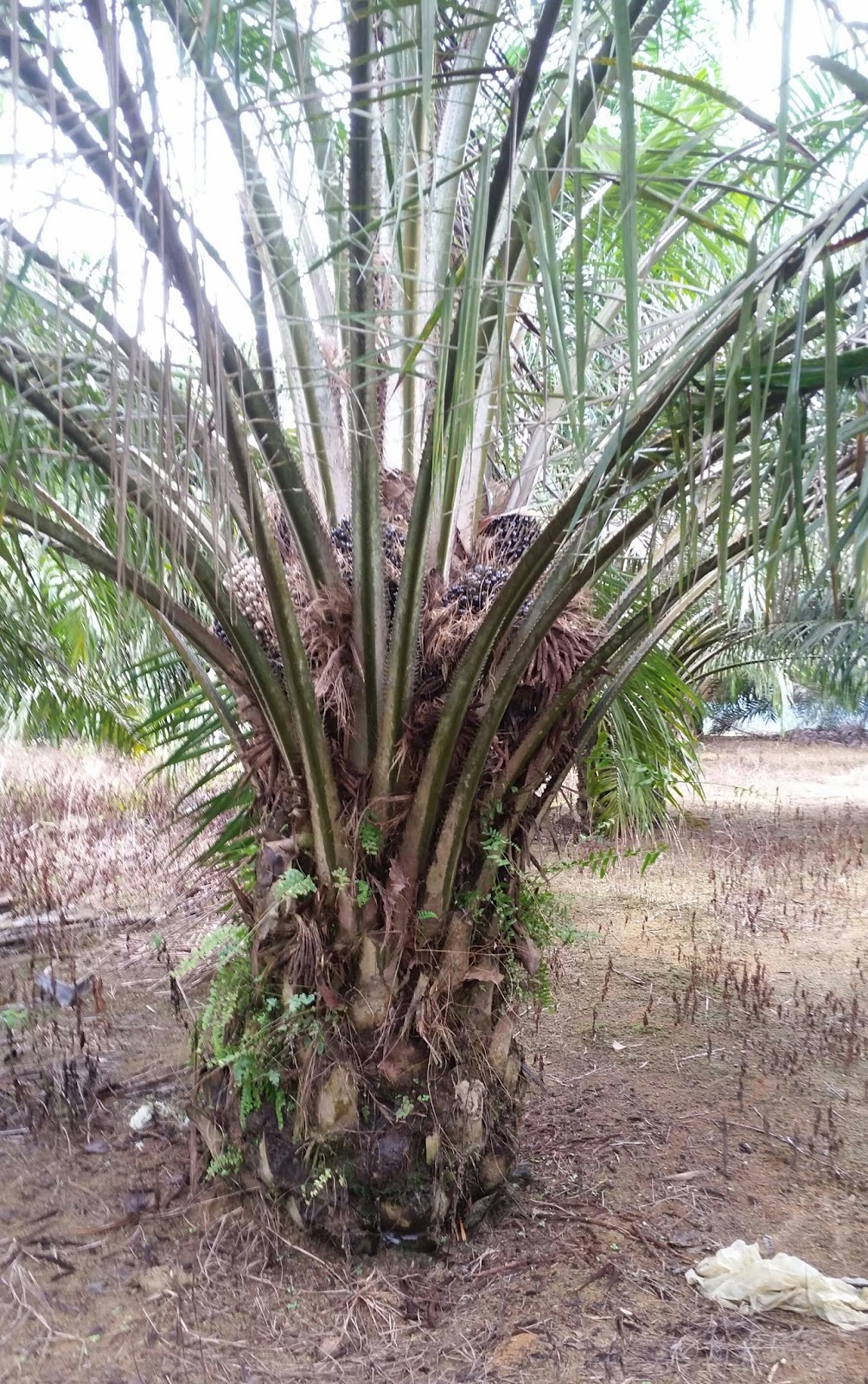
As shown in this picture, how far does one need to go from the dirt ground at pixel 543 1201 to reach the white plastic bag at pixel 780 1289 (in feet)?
0.11

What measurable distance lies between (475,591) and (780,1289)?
1.62 meters

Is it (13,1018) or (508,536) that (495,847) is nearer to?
(508,536)

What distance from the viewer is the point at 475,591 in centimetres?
220

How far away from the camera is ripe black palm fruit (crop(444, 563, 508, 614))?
2197 millimetres

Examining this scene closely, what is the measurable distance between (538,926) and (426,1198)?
0.68 metres

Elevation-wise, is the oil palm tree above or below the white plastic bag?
above

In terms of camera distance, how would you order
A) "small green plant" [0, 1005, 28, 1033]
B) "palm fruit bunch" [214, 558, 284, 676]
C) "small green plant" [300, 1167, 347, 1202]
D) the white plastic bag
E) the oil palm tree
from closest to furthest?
the oil palm tree, the white plastic bag, "small green plant" [300, 1167, 347, 1202], "palm fruit bunch" [214, 558, 284, 676], "small green plant" [0, 1005, 28, 1033]

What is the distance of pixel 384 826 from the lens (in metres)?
2.13

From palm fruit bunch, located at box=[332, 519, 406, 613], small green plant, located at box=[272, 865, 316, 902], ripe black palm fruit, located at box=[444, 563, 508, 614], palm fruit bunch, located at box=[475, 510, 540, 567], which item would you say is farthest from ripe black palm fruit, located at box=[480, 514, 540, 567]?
small green plant, located at box=[272, 865, 316, 902]

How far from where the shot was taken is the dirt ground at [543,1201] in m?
1.86

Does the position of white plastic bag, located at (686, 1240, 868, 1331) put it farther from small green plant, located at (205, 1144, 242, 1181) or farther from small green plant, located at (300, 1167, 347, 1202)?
small green plant, located at (205, 1144, 242, 1181)

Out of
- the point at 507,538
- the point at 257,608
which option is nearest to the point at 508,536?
the point at 507,538

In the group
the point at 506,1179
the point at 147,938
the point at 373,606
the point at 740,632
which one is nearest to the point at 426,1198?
the point at 506,1179

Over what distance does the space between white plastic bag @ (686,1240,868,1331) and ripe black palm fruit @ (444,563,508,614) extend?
1537mm
